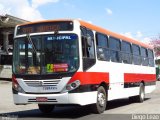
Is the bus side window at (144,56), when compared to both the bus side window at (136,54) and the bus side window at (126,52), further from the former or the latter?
the bus side window at (126,52)

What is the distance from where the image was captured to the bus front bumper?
Result: 13.2m

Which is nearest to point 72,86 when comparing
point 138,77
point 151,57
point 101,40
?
point 101,40

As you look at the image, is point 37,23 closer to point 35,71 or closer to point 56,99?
point 35,71

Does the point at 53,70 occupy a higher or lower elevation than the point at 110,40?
lower

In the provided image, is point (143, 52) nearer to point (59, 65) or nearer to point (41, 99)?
point (59, 65)

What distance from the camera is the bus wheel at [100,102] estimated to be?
14778 millimetres

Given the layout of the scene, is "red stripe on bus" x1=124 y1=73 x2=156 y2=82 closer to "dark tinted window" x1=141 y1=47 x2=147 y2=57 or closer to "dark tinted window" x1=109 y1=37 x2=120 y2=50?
"dark tinted window" x1=141 y1=47 x2=147 y2=57

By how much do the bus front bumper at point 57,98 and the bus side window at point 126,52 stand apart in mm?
5018

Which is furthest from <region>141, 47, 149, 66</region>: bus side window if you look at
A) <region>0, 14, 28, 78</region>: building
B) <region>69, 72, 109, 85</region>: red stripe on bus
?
<region>0, 14, 28, 78</region>: building

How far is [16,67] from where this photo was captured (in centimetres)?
1423

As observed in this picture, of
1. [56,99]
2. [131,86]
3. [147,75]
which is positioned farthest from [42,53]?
[147,75]

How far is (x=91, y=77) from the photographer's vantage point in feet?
46.6

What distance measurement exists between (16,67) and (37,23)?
1.63 metres

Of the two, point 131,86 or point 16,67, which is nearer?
point 16,67
